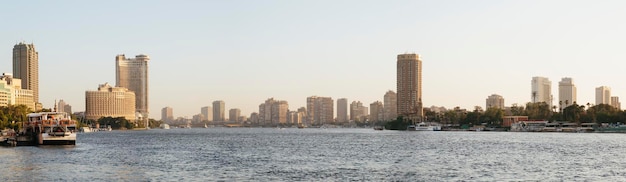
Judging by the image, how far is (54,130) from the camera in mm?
124750

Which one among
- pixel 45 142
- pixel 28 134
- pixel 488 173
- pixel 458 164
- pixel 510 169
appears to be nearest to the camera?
pixel 488 173

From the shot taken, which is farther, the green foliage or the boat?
the green foliage

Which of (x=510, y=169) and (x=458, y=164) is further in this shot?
(x=458, y=164)

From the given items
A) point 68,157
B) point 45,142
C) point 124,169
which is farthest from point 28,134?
point 124,169

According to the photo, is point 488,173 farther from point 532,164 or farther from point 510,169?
point 532,164

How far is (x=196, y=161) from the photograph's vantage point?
8906 cm

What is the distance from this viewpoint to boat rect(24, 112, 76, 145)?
122m

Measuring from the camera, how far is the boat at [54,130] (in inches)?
4801

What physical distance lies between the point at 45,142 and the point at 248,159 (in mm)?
46260

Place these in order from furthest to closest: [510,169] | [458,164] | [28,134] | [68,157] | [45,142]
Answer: [28,134]
[45,142]
[68,157]
[458,164]
[510,169]

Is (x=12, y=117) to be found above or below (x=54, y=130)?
above

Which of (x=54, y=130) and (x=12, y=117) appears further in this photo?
(x=12, y=117)

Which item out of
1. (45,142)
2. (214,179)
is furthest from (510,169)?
(45,142)

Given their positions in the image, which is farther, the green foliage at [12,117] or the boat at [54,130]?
the green foliage at [12,117]
